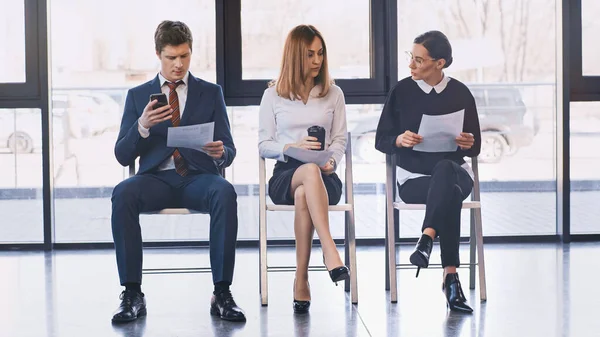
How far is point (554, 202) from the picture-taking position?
501cm

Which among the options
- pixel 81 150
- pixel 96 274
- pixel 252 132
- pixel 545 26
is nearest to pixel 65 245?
pixel 81 150

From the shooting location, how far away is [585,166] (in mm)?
4996

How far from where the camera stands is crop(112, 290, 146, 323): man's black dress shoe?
117 inches

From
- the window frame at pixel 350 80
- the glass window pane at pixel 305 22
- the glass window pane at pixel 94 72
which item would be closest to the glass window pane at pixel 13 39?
the glass window pane at pixel 94 72

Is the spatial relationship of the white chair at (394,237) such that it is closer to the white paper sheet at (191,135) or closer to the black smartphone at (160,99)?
the white paper sheet at (191,135)

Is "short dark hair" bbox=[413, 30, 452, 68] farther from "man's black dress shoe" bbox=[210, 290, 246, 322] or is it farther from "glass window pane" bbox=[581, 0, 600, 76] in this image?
"glass window pane" bbox=[581, 0, 600, 76]

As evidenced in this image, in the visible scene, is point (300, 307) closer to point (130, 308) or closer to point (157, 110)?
point (130, 308)

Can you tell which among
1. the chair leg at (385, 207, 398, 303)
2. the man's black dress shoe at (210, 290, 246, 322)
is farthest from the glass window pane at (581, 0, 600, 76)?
the man's black dress shoe at (210, 290, 246, 322)

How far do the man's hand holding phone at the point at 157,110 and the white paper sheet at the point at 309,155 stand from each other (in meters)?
0.50

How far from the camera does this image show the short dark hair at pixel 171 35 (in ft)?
10.8

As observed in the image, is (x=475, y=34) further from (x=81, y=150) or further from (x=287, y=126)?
(x=81, y=150)

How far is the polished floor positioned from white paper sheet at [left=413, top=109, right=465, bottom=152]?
674 millimetres

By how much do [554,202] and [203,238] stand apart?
86.3 inches

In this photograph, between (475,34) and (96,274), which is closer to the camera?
(96,274)
